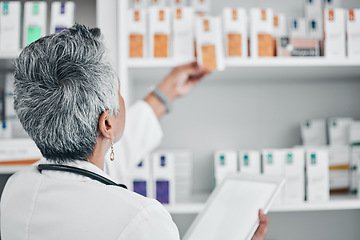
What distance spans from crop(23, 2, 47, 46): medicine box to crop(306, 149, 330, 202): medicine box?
1.26m

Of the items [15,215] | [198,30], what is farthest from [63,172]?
[198,30]

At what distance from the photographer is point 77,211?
2.28 feet

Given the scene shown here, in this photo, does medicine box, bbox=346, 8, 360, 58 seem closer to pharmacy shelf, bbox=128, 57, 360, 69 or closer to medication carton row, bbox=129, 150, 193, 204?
pharmacy shelf, bbox=128, 57, 360, 69

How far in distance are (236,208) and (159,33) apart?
762 mm

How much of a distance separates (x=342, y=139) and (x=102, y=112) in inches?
51.2

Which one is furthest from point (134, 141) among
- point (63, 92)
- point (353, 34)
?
point (353, 34)

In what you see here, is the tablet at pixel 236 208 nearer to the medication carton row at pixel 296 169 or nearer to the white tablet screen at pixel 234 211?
the white tablet screen at pixel 234 211

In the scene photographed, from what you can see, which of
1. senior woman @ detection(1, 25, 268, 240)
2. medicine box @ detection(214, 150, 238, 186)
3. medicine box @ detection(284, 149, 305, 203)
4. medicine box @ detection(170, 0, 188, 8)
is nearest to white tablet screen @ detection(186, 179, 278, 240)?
medicine box @ detection(214, 150, 238, 186)

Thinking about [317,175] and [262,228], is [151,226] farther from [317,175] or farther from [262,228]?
[317,175]

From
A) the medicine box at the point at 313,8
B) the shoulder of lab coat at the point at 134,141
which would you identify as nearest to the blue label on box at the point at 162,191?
the shoulder of lab coat at the point at 134,141

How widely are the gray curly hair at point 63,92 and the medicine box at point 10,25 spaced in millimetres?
810

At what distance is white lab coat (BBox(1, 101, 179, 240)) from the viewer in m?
0.68

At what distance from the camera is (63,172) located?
764 mm

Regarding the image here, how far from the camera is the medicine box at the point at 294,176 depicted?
145cm
